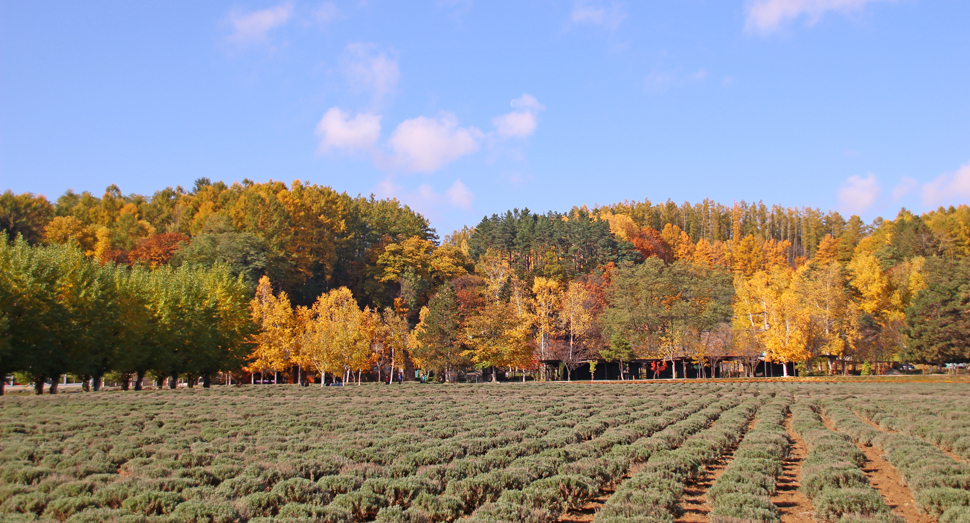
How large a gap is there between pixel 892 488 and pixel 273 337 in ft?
195

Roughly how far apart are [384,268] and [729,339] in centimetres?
4272

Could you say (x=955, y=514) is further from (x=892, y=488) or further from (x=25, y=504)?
(x=25, y=504)

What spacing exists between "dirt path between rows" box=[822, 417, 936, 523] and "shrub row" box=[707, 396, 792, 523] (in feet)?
6.32

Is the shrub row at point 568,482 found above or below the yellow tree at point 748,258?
below

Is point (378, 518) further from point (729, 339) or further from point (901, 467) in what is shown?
point (729, 339)

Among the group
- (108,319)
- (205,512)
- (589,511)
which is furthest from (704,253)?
(205,512)

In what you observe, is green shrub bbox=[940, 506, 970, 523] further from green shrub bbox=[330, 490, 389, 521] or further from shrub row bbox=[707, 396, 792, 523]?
green shrub bbox=[330, 490, 389, 521]

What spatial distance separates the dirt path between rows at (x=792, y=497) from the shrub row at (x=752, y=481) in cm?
21

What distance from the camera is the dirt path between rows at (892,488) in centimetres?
1157

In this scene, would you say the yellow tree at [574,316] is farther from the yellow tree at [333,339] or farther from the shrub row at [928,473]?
the shrub row at [928,473]

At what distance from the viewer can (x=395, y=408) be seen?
29891 millimetres

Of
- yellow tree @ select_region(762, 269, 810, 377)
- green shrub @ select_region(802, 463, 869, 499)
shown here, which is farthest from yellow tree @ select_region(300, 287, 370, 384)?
green shrub @ select_region(802, 463, 869, 499)

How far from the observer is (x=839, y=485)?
1261 centimetres

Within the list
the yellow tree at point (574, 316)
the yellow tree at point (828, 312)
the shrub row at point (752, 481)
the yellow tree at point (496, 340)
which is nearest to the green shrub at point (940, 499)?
the shrub row at point (752, 481)
